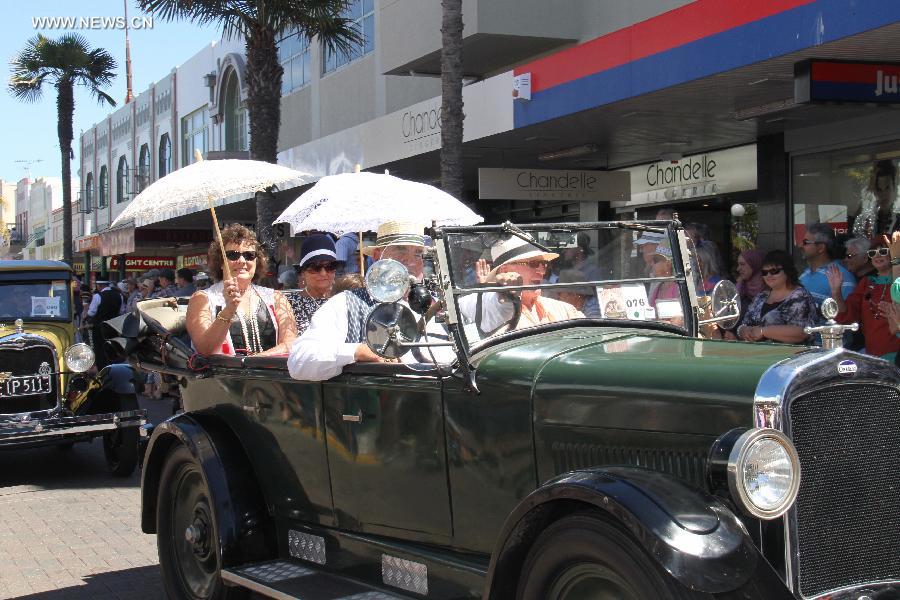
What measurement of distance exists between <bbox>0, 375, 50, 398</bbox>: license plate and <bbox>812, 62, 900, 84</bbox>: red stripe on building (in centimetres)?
752

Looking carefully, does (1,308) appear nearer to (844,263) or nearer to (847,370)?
(844,263)

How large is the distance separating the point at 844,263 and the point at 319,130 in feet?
57.1

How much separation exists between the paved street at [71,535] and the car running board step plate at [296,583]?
52.9 inches

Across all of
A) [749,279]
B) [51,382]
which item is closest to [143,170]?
[51,382]

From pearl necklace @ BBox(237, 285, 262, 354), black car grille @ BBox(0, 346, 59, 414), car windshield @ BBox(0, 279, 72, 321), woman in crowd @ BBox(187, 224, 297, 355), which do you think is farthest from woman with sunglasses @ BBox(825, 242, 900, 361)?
car windshield @ BBox(0, 279, 72, 321)

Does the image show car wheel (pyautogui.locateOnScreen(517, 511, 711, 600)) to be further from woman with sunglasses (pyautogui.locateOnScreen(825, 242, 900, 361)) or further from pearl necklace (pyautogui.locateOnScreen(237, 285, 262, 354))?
woman with sunglasses (pyautogui.locateOnScreen(825, 242, 900, 361))

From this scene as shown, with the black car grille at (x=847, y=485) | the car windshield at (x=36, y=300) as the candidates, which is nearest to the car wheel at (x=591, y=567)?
the black car grille at (x=847, y=485)

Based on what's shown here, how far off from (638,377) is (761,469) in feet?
1.77

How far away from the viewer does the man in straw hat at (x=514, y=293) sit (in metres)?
4.11

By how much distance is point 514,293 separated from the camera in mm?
4168

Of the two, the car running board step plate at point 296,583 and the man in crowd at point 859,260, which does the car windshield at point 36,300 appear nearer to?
the car running board step plate at point 296,583

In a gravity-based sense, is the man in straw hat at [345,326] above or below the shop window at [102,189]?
below

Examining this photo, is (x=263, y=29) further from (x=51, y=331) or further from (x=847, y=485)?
(x=847, y=485)

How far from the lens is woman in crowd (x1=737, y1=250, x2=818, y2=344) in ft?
25.0
